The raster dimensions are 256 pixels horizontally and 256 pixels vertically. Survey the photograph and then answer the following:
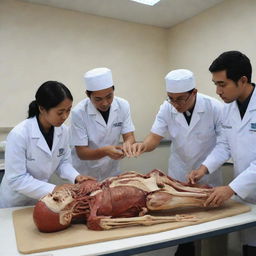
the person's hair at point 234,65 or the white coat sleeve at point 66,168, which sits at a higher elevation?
the person's hair at point 234,65

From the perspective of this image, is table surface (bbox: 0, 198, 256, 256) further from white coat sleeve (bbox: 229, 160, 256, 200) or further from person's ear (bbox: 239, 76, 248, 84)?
person's ear (bbox: 239, 76, 248, 84)

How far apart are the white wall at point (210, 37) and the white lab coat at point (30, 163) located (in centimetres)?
220

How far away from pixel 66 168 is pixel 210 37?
2.47 m

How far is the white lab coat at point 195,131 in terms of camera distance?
2.13m

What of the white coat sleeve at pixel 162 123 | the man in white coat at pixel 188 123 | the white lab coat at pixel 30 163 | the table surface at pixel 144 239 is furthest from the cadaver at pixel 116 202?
the white coat sleeve at pixel 162 123

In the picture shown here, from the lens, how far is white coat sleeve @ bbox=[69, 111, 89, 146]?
7.36ft

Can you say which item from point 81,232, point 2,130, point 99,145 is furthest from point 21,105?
point 81,232

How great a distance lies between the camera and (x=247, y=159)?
167 cm

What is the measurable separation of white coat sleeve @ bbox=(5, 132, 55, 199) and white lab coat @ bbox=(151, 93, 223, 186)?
1080mm

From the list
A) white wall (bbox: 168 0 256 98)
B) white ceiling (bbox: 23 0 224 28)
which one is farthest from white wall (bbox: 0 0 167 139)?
white wall (bbox: 168 0 256 98)

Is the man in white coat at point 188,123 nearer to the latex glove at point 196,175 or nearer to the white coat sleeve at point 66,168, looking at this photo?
the latex glove at point 196,175

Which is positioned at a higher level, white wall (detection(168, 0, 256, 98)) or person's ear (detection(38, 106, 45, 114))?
white wall (detection(168, 0, 256, 98))

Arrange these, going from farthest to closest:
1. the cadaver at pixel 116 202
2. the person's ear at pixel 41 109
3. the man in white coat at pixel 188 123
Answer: the man in white coat at pixel 188 123 < the person's ear at pixel 41 109 < the cadaver at pixel 116 202

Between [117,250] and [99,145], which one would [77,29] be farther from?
[117,250]
